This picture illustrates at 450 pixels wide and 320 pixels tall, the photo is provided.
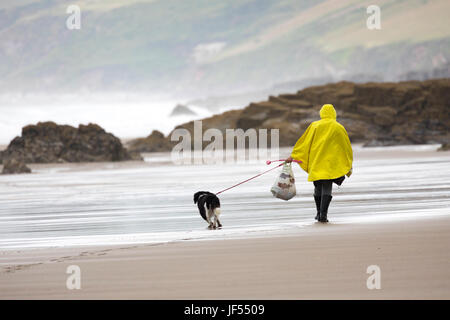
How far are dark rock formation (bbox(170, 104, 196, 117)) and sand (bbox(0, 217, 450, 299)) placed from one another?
355 feet

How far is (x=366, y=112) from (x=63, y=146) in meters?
57.8

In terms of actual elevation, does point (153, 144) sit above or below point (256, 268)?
above

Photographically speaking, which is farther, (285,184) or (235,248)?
(285,184)

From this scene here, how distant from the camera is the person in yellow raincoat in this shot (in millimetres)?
11172

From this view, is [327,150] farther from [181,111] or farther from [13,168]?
[181,111]

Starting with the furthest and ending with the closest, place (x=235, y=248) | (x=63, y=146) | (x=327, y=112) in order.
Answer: (x=63, y=146) < (x=327, y=112) < (x=235, y=248)

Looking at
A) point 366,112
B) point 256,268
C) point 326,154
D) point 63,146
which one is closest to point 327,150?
point 326,154

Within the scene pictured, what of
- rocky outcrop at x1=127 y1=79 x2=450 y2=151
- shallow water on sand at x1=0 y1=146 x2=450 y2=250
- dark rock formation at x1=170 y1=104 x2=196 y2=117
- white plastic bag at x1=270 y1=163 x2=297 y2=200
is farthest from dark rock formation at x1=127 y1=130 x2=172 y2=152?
white plastic bag at x1=270 y1=163 x2=297 y2=200

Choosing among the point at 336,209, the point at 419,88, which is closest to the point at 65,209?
the point at 336,209

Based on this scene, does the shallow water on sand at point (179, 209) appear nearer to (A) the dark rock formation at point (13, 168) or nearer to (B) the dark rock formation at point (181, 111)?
(A) the dark rock formation at point (13, 168)

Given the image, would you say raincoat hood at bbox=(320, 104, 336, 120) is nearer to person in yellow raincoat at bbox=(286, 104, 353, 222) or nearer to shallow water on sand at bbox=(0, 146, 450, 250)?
person in yellow raincoat at bbox=(286, 104, 353, 222)

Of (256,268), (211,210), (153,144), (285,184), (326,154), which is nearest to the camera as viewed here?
(256,268)

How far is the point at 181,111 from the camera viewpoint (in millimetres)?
118250
